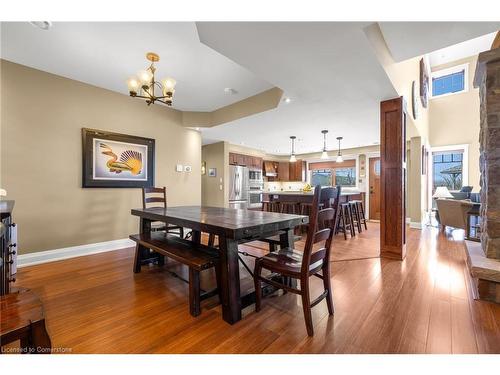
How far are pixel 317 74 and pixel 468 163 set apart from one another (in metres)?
6.61

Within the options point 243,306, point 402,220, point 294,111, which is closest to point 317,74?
point 294,111

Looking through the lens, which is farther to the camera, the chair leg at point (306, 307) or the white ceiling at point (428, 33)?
the white ceiling at point (428, 33)

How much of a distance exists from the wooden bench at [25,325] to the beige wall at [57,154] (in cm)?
256

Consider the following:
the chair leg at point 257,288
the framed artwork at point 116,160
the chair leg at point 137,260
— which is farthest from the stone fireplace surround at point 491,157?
the framed artwork at point 116,160

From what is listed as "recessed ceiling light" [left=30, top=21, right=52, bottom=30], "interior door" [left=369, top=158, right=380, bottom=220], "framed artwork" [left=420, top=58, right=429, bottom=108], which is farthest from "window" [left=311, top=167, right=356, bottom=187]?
"recessed ceiling light" [left=30, top=21, right=52, bottom=30]

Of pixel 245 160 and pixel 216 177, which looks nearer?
pixel 216 177

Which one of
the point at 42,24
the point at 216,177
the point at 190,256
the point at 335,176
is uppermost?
the point at 42,24

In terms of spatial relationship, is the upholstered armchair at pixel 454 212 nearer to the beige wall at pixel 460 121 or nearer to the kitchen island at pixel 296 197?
the kitchen island at pixel 296 197

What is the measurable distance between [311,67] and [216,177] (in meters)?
4.33

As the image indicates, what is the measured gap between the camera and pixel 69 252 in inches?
124

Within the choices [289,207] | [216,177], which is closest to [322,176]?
[289,207]

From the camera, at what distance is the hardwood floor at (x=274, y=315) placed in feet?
4.61

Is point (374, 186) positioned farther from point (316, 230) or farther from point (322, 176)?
point (316, 230)
